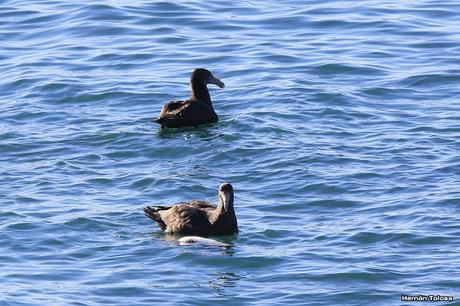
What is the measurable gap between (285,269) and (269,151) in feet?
15.8

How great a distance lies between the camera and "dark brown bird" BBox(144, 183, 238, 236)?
1730 cm

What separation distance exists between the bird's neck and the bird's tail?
554cm

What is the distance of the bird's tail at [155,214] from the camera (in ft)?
57.4

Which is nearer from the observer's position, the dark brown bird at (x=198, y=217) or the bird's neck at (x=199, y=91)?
the dark brown bird at (x=198, y=217)

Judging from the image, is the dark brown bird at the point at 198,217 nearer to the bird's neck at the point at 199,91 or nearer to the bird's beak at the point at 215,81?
the bird's neck at the point at 199,91

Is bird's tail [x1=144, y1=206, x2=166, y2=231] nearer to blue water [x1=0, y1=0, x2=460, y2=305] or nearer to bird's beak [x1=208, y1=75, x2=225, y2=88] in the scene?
blue water [x1=0, y1=0, x2=460, y2=305]

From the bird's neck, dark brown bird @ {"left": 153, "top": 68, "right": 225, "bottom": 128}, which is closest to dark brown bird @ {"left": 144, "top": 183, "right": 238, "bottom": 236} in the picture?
dark brown bird @ {"left": 153, "top": 68, "right": 225, "bottom": 128}

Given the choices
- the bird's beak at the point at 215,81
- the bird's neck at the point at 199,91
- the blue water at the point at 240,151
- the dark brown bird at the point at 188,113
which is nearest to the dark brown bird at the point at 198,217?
the blue water at the point at 240,151

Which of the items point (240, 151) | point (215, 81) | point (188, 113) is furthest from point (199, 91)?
point (240, 151)

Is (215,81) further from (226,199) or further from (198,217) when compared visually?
(226,199)

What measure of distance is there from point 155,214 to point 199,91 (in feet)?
19.9

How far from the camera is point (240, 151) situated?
20.7 m

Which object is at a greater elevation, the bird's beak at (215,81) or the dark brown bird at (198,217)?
the bird's beak at (215,81)

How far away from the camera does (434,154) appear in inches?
793
